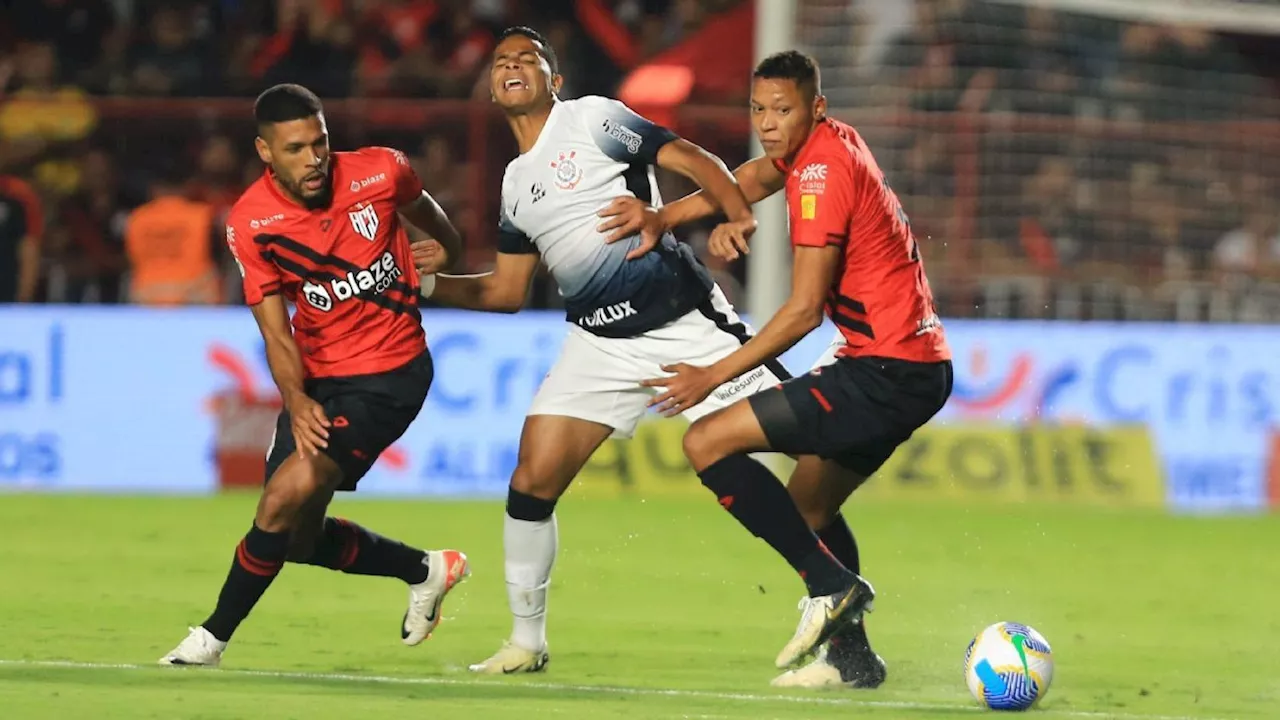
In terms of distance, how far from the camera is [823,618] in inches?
264

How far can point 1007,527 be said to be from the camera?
43.2 ft

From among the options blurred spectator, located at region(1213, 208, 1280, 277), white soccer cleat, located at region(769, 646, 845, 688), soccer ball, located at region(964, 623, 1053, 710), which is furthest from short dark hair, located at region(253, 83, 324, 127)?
blurred spectator, located at region(1213, 208, 1280, 277)

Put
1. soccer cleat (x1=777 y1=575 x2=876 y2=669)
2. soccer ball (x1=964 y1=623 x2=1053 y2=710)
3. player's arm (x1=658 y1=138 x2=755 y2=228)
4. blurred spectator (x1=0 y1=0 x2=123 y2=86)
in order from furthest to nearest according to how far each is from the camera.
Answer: blurred spectator (x1=0 y1=0 x2=123 y2=86) → player's arm (x1=658 y1=138 x2=755 y2=228) → soccer cleat (x1=777 y1=575 x2=876 y2=669) → soccer ball (x1=964 y1=623 x2=1053 y2=710)

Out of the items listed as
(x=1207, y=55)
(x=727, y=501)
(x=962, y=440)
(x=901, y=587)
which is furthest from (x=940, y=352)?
(x=1207, y=55)

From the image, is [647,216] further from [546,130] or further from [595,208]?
[546,130]

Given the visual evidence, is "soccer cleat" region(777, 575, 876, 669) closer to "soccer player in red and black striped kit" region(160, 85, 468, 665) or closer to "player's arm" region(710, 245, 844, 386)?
"player's arm" region(710, 245, 844, 386)

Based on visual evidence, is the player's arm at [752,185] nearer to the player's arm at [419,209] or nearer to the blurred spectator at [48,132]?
the player's arm at [419,209]

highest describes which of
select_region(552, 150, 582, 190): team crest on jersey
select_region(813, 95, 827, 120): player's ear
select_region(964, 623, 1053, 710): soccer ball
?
select_region(813, 95, 827, 120): player's ear

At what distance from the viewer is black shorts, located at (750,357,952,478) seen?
684 centimetres

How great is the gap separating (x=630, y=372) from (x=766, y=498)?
35.2 inches

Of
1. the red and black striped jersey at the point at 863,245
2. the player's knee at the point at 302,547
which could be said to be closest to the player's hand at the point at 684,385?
the red and black striped jersey at the point at 863,245

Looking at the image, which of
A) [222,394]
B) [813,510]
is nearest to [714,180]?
[813,510]

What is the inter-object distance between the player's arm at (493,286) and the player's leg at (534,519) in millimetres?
561

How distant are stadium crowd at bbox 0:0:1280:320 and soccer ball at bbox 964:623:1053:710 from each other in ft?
28.2
